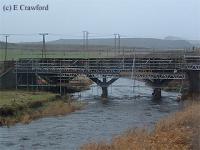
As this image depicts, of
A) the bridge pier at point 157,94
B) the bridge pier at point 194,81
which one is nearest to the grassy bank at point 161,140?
the bridge pier at point 157,94

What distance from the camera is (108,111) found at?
126 ft

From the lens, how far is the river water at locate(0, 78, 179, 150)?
992 inches

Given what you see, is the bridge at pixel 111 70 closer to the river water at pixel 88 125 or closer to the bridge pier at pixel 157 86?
the bridge pier at pixel 157 86

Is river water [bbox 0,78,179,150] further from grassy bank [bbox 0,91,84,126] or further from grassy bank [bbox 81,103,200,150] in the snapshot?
grassy bank [bbox 81,103,200,150]

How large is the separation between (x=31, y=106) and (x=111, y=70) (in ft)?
41.1

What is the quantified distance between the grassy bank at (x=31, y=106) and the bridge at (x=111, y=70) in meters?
4.57

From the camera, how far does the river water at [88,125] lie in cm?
2519

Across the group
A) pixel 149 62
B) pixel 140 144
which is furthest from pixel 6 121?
pixel 149 62

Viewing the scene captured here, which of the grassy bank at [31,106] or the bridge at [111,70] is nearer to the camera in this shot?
the grassy bank at [31,106]

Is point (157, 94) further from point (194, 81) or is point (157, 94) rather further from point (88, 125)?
point (88, 125)

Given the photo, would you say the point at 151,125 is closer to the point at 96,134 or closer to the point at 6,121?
the point at 96,134

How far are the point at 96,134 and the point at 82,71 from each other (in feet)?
71.8

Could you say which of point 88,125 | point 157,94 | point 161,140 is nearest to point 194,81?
point 157,94

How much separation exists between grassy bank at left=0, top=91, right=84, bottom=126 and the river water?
986mm
